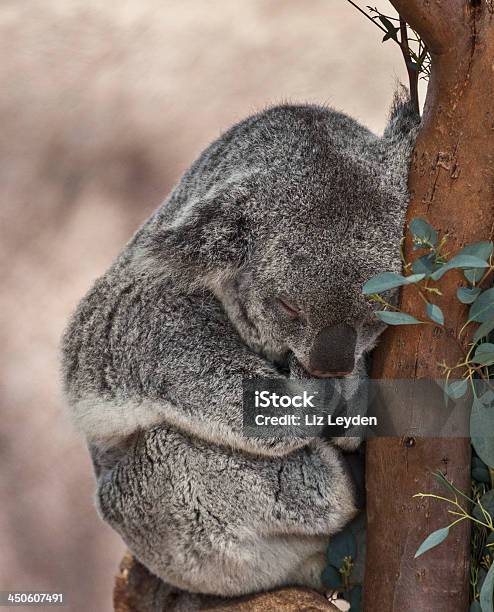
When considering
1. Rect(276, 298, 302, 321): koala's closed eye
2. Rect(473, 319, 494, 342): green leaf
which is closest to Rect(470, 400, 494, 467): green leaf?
Rect(473, 319, 494, 342): green leaf

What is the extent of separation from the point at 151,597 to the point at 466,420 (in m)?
1.65

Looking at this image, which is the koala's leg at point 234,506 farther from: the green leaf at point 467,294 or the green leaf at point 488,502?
the green leaf at point 467,294

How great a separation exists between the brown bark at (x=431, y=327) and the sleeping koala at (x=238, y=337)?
0.12 metres

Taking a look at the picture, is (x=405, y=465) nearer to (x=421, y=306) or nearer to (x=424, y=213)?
(x=421, y=306)

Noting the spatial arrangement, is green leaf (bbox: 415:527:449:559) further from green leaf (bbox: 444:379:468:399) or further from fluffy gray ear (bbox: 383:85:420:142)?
fluffy gray ear (bbox: 383:85:420:142)

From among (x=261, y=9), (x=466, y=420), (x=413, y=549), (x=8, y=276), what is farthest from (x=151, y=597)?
(x=261, y=9)

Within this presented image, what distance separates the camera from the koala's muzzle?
2.25 m

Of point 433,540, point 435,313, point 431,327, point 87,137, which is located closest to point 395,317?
point 435,313

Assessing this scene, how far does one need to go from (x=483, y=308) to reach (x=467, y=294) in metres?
0.05

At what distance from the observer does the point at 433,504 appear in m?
2.26

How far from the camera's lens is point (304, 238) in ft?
7.53

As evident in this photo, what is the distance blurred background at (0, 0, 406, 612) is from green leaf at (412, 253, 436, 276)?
3394 millimetres

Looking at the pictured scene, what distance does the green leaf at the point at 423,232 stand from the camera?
83.0 inches

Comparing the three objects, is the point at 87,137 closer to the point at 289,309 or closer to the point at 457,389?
the point at 289,309
